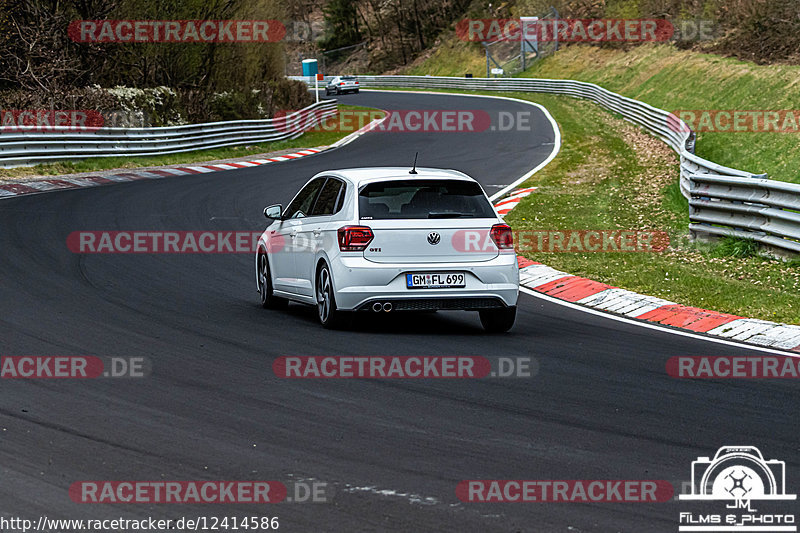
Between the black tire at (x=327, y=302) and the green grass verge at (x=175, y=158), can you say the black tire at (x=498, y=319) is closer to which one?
the black tire at (x=327, y=302)

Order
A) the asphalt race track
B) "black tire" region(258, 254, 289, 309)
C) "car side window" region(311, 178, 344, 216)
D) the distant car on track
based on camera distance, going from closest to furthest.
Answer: the asphalt race track
"car side window" region(311, 178, 344, 216)
"black tire" region(258, 254, 289, 309)
the distant car on track

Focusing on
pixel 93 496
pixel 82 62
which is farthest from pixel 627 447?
pixel 82 62

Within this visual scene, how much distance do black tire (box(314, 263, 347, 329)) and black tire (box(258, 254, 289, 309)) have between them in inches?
57.1

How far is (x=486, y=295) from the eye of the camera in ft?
34.2

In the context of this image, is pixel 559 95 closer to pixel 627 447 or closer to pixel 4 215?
pixel 4 215

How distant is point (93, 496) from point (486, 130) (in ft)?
123

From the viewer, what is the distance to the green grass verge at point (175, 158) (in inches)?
1073

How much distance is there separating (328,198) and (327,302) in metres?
1.22

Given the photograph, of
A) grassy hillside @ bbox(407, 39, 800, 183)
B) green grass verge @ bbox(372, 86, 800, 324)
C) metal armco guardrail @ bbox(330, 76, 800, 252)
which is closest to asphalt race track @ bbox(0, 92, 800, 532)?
green grass verge @ bbox(372, 86, 800, 324)

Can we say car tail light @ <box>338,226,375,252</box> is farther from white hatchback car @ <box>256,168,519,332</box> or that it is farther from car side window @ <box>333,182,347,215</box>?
car side window @ <box>333,182,347,215</box>

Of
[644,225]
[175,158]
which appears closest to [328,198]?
[644,225]

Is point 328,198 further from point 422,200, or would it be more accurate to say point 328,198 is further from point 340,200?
point 422,200

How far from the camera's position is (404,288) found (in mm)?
10320

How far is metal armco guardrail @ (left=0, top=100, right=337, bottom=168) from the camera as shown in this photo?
26953 millimetres
